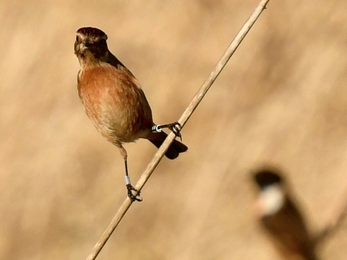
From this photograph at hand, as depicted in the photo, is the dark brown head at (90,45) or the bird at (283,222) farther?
the bird at (283,222)

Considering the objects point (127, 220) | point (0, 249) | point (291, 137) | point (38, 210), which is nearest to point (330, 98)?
point (291, 137)

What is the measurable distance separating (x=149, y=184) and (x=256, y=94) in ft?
3.76

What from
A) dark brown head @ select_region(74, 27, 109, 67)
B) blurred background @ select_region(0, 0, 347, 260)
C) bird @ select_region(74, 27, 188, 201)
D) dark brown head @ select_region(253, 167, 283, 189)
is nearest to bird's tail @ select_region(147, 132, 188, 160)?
bird @ select_region(74, 27, 188, 201)

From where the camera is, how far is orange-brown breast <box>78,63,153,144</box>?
3264 mm

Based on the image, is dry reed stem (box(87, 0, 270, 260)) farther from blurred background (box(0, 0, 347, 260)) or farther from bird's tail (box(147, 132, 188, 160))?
blurred background (box(0, 0, 347, 260))

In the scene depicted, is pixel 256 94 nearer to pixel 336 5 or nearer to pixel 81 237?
pixel 336 5

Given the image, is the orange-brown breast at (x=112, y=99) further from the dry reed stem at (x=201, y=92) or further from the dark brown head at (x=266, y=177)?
the dark brown head at (x=266, y=177)

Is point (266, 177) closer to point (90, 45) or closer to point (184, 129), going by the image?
point (184, 129)

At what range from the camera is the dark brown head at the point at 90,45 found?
3.24m

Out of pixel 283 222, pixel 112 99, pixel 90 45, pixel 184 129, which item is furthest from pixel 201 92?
pixel 184 129

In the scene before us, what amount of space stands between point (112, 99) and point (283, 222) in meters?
1.17

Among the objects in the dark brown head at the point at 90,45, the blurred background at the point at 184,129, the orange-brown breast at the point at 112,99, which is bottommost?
the blurred background at the point at 184,129

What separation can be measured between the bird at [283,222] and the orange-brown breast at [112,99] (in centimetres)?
93

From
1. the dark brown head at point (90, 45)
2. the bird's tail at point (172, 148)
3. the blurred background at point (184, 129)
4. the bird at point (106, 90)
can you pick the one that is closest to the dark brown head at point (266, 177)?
the blurred background at point (184, 129)
